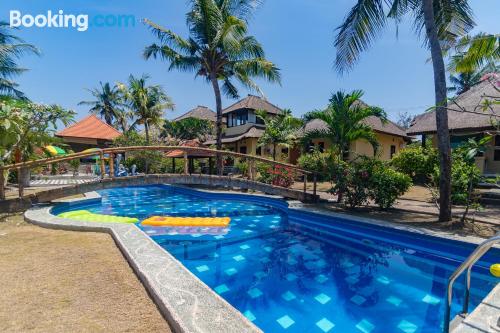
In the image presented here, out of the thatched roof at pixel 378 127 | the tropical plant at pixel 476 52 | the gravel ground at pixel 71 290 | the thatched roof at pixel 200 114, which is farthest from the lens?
the thatched roof at pixel 200 114

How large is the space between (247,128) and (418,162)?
14.8 meters

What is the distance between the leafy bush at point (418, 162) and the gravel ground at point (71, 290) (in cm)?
1584

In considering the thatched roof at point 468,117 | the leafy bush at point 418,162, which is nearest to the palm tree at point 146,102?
the leafy bush at point 418,162

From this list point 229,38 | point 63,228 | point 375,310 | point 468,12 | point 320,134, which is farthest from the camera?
point 229,38

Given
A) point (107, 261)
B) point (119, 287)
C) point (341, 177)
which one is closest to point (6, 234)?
point (107, 261)

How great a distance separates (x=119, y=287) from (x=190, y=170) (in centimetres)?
1814

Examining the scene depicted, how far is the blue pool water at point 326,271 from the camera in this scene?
4059 millimetres

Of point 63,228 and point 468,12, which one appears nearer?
point 63,228

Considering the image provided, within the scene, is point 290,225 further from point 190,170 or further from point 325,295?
point 190,170

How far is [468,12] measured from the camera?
902 cm

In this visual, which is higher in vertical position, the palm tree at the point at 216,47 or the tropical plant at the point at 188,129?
the palm tree at the point at 216,47

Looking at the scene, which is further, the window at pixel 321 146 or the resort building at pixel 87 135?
the resort building at pixel 87 135

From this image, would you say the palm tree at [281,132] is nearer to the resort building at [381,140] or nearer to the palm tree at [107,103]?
the resort building at [381,140]

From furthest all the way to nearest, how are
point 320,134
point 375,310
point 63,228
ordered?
point 320,134, point 63,228, point 375,310
